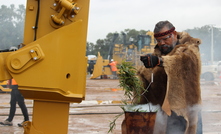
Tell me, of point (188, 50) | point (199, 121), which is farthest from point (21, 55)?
point (199, 121)

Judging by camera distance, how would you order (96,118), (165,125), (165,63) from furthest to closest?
(96,118) < (165,125) < (165,63)

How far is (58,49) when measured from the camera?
327cm

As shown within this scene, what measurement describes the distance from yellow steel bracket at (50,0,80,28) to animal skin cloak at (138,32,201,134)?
3.36ft

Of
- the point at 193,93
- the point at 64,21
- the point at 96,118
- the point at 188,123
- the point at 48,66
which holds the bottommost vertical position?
the point at 96,118

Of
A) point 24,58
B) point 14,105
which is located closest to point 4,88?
point 14,105

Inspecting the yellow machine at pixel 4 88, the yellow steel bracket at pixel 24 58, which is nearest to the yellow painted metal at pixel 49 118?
the yellow steel bracket at pixel 24 58

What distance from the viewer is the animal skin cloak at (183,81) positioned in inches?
142

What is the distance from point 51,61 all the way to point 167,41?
139 centimetres

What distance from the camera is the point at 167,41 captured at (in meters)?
3.92

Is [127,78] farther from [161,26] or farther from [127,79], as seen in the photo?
[161,26]

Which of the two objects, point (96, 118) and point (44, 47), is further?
point (96, 118)

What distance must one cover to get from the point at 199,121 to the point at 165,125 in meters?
0.52

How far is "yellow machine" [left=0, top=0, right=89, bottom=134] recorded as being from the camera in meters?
3.23

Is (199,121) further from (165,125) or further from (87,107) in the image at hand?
(87,107)
